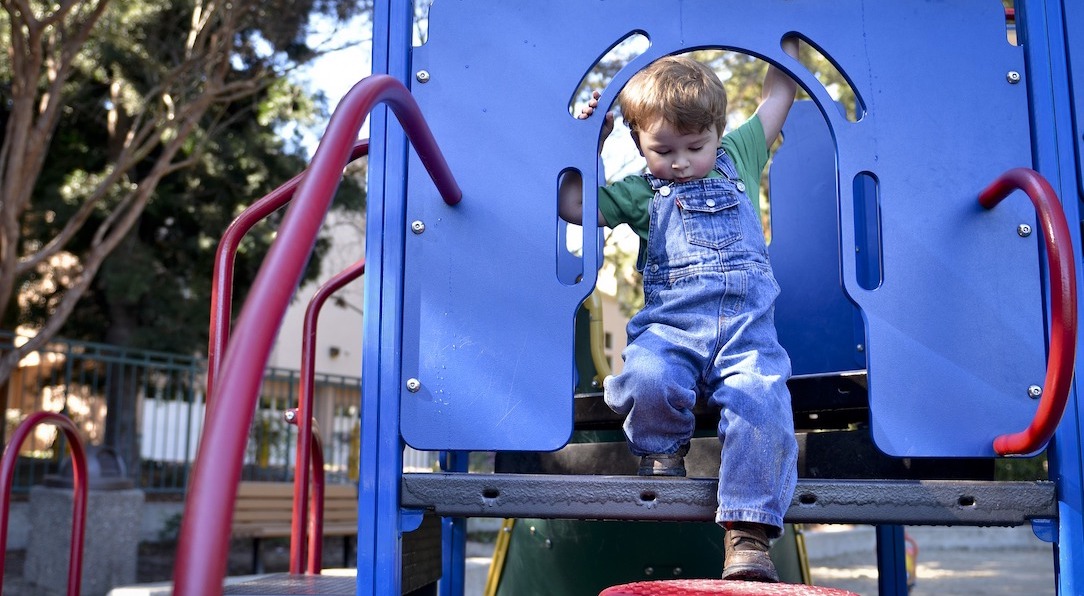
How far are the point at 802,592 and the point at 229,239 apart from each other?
4.42ft

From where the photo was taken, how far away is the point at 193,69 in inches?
276

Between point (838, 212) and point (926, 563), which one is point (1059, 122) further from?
point (926, 563)

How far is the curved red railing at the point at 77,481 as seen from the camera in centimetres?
242

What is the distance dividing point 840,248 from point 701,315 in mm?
305

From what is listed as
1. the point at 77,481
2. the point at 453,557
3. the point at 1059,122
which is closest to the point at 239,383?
the point at 1059,122

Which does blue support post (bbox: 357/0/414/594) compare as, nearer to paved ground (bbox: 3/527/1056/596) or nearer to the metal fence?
paved ground (bbox: 3/527/1056/596)

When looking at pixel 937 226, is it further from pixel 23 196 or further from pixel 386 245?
pixel 23 196

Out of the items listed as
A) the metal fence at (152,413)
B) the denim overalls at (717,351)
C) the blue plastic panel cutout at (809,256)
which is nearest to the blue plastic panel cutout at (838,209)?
the denim overalls at (717,351)

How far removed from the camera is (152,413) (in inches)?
326

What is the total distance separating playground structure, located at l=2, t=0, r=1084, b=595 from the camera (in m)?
1.68

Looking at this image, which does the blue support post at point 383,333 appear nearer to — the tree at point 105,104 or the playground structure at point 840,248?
the playground structure at point 840,248

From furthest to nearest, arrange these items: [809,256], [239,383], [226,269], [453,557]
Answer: [809,256], [453,557], [226,269], [239,383]

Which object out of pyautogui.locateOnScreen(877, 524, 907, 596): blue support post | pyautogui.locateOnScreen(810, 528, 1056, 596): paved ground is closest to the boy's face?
pyautogui.locateOnScreen(877, 524, 907, 596): blue support post

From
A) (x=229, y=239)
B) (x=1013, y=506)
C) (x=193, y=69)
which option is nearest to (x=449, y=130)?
(x=229, y=239)
